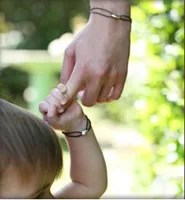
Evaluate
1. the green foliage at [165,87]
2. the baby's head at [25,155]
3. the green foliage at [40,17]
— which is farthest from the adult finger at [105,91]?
the green foliage at [40,17]

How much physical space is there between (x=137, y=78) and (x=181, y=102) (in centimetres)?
36

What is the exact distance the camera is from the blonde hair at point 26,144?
1454 millimetres

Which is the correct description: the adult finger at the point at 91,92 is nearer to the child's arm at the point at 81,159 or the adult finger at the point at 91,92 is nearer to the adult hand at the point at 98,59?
the adult hand at the point at 98,59

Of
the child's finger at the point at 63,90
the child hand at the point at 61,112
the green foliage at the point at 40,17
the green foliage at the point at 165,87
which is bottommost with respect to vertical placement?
the green foliage at the point at 40,17

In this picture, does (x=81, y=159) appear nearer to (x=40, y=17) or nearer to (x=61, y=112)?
(x=61, y=112)

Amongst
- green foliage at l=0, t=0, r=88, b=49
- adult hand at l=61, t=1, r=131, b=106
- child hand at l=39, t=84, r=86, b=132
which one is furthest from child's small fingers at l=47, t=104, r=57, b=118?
green foliage at l=0, t=0, r=88, b=49

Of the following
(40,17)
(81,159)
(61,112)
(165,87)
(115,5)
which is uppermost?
(115,5)

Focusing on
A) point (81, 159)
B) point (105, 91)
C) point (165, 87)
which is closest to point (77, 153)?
point (81, 159)

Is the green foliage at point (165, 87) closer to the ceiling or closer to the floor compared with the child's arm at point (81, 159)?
closer to the floor

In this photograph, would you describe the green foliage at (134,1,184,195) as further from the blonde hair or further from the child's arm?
the blonde hair

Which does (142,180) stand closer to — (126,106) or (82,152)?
Result: (82,152)

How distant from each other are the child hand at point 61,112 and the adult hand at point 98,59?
0.07 metres

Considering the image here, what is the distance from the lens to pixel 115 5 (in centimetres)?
178

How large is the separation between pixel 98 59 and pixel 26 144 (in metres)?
0.33
